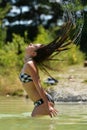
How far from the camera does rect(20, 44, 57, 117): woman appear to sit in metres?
8.02

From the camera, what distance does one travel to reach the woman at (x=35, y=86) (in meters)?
8.02

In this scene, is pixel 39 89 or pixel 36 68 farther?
pixel 36 68

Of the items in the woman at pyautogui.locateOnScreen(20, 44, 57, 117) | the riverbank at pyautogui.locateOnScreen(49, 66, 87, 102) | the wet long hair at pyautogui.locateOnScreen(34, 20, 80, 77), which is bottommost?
the riverbank at pyautogui.locateOnScreen(49, 66, 87, 102)

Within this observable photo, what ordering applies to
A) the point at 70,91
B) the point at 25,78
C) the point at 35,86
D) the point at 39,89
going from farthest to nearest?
1. the point at 70,91
2. the point at 25,78
3. the point at 35,86
4. the point at 39,89

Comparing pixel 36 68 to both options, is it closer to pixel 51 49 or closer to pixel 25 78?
pixel 25 78

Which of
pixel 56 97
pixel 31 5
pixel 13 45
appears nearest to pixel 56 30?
pixel 31 5

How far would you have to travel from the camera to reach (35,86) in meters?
8.22

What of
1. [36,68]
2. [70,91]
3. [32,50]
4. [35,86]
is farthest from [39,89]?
[70,91]

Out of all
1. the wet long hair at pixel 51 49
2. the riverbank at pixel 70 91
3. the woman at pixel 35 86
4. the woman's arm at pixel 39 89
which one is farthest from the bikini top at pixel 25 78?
the riverbank at pixel 70 91

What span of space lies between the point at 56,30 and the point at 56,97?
69.1ft

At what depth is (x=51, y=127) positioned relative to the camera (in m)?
7.11

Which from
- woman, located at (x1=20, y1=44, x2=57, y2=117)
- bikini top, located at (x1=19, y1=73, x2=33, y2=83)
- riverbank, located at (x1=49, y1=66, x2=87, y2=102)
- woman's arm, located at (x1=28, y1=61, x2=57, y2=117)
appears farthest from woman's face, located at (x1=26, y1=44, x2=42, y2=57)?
riverbank, located at (x1=49, y1=66, x2=87, y2=102)

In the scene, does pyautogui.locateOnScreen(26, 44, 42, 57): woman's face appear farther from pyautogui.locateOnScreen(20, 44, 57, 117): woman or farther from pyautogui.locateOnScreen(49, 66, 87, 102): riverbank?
pyautogui.locateOnScreen(49, 66, 87, 102): riverbank

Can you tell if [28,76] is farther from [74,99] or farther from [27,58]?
[74,99]
